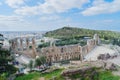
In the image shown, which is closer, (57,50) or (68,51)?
(57,50)

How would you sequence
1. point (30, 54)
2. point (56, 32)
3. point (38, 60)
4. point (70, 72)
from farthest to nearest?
point (56, 32), point (30, 54), point (38, 60), point (70, 72)

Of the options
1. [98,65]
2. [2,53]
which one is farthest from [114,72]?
[2,53]

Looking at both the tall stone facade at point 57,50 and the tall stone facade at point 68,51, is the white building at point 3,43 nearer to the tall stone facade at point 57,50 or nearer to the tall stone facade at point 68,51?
the tall stone facade at point 57,50

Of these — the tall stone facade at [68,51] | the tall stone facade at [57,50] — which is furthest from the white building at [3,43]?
the tall stone facade at [68,51]

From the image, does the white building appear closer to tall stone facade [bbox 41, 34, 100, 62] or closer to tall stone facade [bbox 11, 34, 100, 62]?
tall stone facade [bbox 11, 34, 100, 62]

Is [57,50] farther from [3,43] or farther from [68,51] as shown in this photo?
[3,43]

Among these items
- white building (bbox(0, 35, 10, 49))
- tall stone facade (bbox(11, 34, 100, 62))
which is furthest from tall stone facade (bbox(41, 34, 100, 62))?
white building (bbox(0, 35, 10, 49))

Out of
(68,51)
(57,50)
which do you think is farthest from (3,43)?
(68,51)

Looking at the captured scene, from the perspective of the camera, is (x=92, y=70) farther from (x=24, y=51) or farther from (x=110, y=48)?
(x=24, y=51)
